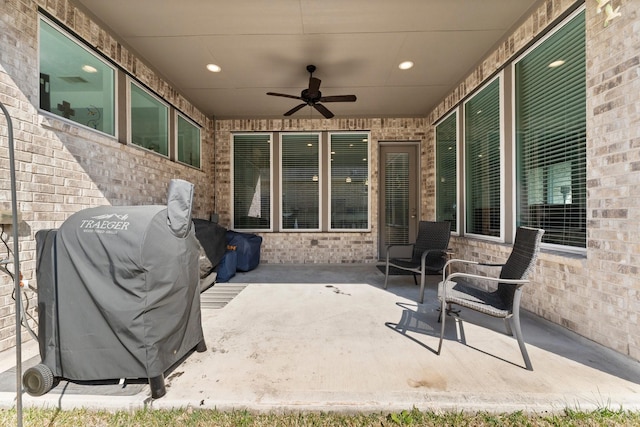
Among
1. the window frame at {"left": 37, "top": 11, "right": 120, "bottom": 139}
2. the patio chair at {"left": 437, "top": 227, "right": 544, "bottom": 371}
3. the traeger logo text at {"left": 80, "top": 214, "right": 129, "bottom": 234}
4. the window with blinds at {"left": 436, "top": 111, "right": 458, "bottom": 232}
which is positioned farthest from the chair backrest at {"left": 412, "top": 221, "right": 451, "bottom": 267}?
the window frame at {"left": 37, "top": 11, "right": 120, "bottom": 139}

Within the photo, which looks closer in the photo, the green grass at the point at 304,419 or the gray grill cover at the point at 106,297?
the green grass at the point at 304,419

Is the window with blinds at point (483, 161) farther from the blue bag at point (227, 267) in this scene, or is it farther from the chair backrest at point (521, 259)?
the blue bag at point (227, 267)

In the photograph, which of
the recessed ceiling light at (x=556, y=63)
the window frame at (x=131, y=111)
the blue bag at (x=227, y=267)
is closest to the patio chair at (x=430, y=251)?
the recessed ceiling light at (x=556, y=63)

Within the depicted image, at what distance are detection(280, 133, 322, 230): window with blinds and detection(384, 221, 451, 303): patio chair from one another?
7.75 feet

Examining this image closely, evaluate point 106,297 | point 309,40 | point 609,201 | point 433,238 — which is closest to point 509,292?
point 609,201

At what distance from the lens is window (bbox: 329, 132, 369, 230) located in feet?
18.7

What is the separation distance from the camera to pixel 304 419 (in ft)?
4.73

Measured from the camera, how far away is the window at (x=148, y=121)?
3.47 meters

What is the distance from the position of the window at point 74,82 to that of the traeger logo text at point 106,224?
164 centimetres

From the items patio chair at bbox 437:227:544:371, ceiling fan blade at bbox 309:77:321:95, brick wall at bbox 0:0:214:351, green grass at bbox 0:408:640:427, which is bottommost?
green grass at bbox 0:408:640:427

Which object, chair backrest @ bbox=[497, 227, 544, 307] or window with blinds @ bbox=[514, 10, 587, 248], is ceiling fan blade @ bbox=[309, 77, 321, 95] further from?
chair backrest @ bbox=[497, 227, 544, 307]

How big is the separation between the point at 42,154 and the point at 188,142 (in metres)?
2.69

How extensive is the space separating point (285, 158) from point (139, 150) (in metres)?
2.82

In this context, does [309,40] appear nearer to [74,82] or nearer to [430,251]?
[74,82]
